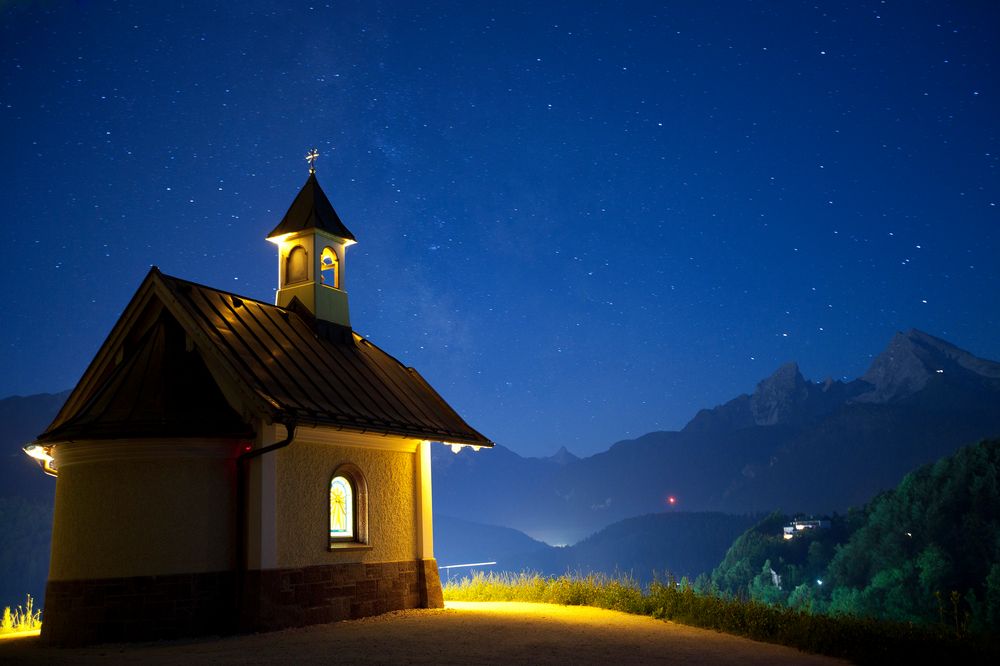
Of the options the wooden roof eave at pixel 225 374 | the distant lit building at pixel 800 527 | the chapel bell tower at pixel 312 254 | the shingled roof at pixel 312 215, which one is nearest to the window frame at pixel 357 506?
the wooden roof eave at pixel 225 374

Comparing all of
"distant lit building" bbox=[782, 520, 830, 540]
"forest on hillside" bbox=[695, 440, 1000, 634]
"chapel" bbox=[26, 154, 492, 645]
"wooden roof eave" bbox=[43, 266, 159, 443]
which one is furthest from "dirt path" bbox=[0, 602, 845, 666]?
"distant lit building" bbox=[782, 520, 830, 540]

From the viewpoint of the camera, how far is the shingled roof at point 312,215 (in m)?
17.9

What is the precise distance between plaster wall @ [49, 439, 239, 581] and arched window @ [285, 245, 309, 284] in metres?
5.98

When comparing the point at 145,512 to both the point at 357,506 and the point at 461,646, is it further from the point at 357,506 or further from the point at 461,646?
the point at 461,646

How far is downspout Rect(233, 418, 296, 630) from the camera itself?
1221 cm

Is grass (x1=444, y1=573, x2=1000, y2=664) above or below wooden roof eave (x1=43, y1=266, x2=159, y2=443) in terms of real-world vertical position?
below

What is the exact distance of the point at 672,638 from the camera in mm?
11297

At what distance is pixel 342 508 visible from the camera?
1455 cm

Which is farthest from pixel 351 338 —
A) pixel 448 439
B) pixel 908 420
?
pixel 908 420

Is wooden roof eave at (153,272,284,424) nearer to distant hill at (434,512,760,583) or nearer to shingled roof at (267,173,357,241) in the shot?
shingled roof at (267,173,357,241)

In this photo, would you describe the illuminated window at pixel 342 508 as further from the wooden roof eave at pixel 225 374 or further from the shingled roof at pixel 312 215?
the shingled roof at pixel 312 215

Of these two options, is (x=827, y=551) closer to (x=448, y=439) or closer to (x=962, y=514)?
(x=962, y=514)

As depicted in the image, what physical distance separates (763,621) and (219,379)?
862cm

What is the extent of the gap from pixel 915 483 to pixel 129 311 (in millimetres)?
68712
